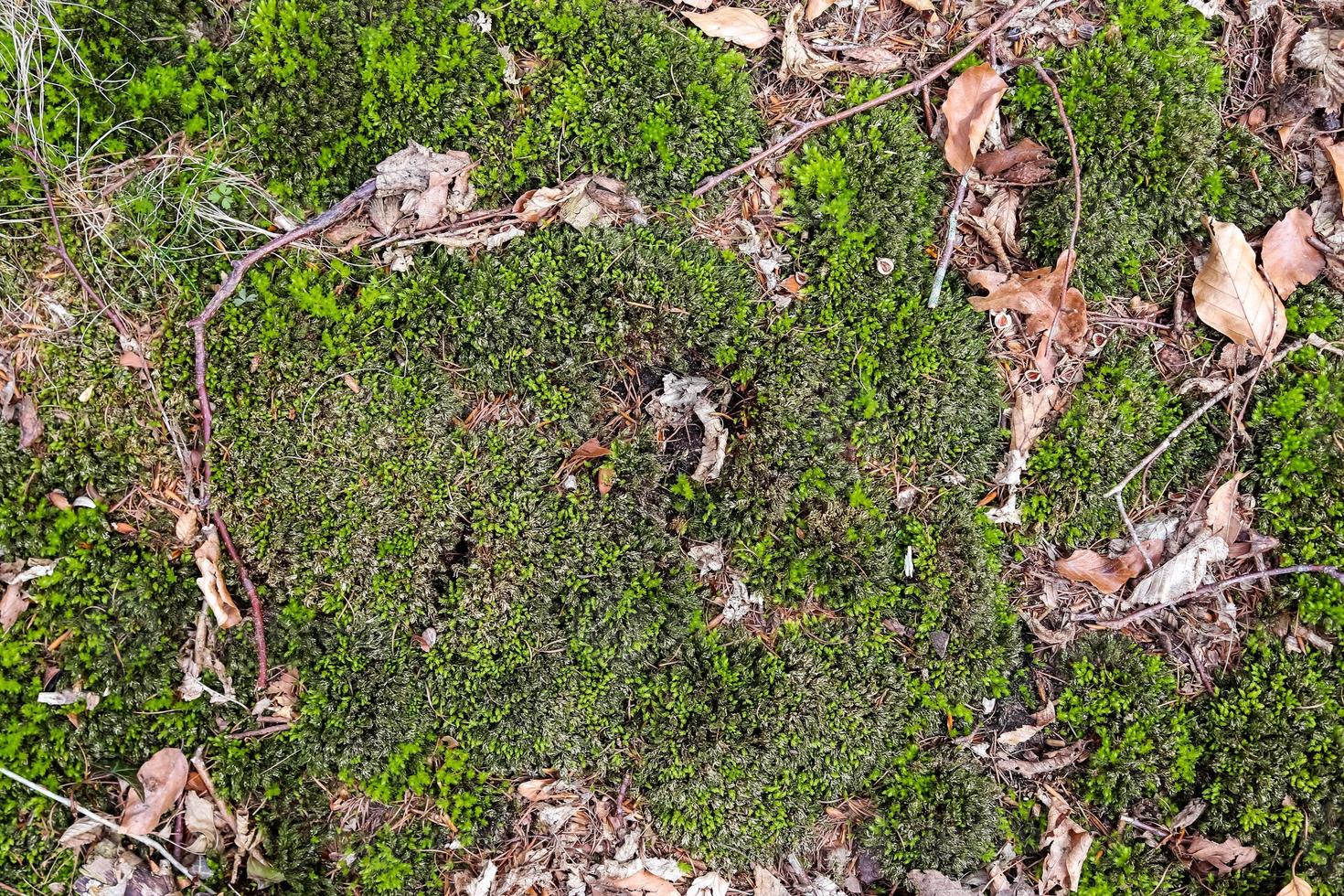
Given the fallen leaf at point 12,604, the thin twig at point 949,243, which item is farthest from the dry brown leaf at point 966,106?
the fallen leaf at point 12,604

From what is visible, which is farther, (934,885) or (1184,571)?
(1184,571)

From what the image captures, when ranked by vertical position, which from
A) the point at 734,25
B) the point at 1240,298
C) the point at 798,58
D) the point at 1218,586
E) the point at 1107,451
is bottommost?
the point at 1218,586

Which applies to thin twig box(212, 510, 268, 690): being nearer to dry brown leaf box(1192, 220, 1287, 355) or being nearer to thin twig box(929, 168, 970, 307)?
thin twig box(929, 168, 970, 307)

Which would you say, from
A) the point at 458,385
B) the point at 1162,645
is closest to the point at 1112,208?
the point at 1162,645

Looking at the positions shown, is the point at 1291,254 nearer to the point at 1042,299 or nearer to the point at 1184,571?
the point at 1042,299

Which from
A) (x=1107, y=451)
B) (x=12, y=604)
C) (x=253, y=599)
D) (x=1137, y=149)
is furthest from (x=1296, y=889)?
(x=12, y=604)

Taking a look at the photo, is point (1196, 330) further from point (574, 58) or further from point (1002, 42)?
point (574, 58)
